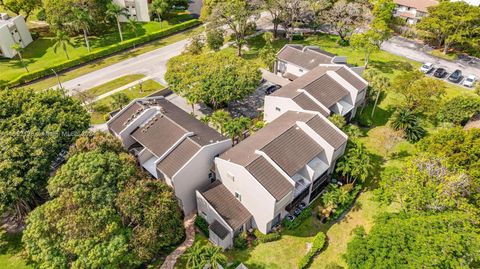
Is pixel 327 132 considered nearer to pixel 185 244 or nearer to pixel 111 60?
pixel 185 244

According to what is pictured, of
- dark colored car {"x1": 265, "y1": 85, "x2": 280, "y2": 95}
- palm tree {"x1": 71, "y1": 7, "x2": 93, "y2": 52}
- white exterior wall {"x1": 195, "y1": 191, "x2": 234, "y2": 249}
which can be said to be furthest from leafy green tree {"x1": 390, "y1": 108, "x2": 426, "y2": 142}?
palm tree {"x1": 71, "y1": 7, "x2": 93, "y2": 52}

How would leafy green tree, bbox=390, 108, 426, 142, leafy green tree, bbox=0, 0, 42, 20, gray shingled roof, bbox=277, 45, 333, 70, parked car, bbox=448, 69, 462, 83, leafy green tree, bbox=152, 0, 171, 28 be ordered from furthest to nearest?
1. leafy green tree, bbox=152, 0, 171, 28
2. leafy green tree, bbox=0, 0, 42, 20
3. parked car, bbox=448, 69, 462, 83
4. gray shingled roof, bbox=277, 45, 333, 70
5. leafy green tree, bbox=390, 108, 426, 142

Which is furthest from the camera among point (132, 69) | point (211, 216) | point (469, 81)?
point (132, 69)

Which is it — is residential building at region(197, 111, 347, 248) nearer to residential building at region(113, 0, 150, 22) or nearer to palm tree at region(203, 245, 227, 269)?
palm tree at region(203, 245, 227, 269)

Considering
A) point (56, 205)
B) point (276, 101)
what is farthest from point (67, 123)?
point (276, 101)

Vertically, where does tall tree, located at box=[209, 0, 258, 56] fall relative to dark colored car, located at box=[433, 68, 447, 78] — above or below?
above

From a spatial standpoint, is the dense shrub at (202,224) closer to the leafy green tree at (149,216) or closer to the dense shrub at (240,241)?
the dense shrub at (240,241)

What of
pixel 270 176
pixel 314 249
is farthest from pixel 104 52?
pixel 314 249
